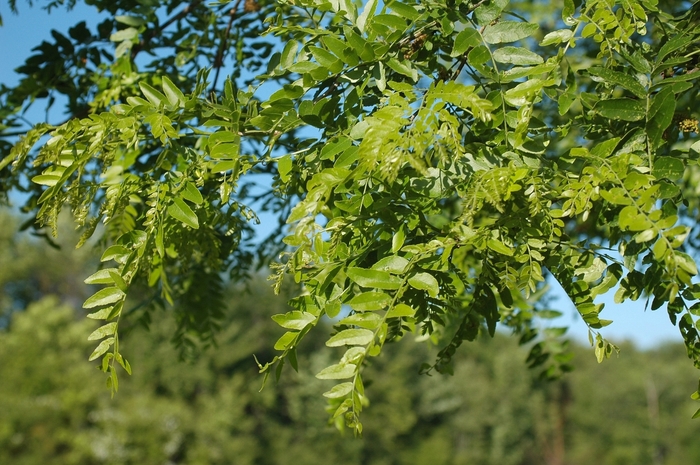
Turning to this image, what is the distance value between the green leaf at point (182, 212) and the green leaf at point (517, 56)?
19.6 inches

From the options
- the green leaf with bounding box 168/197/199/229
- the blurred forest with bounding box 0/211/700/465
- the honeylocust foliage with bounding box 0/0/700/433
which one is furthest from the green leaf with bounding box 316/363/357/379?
the blurred forest with bounding box 0/211/700/465

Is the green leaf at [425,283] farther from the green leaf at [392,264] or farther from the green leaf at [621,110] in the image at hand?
the green leaf at [621,110]

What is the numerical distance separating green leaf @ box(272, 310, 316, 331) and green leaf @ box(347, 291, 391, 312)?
80mm

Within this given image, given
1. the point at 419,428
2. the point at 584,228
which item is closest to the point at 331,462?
the point at 419,428

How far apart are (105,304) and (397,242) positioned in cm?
42

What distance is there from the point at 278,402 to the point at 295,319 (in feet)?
94.7

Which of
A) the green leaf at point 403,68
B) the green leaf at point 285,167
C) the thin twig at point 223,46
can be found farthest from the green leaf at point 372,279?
the thin twig at point 223,46

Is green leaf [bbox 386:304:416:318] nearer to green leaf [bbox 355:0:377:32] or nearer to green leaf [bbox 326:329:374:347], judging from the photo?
green leaf [bbox 326:329:374:347]

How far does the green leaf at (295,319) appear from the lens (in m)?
0.88

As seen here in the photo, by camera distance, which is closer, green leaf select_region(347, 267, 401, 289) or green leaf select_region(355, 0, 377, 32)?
green leaf select_region(347, 267, 401, 289)

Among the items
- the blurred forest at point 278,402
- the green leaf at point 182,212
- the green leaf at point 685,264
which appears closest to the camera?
the green leaf at point 685,264

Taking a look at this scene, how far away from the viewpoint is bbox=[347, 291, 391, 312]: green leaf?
0.83m

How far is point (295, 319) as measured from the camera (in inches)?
35.3

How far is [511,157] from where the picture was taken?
92cm
